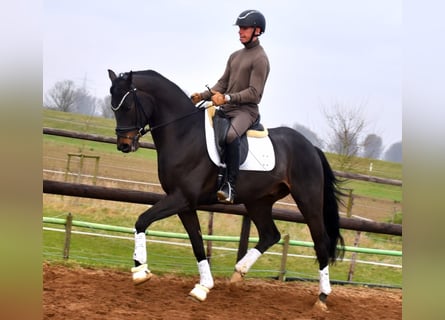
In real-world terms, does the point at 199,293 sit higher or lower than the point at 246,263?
lower

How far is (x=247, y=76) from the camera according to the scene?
516 centimetres

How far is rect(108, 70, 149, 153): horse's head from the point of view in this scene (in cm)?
461

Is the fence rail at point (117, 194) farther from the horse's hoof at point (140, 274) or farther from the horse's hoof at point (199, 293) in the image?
the horse's hoof at point (140, 274)

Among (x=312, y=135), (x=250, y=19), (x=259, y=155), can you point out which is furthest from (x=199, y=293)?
(x=312, y=135)

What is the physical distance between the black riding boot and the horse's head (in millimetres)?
932

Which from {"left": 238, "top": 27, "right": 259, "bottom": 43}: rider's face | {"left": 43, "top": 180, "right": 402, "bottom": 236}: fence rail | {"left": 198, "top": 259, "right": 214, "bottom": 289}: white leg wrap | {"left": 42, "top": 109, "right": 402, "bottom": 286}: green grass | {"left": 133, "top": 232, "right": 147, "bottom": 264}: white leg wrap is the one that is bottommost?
{"left": 42, "top": 109, "right": 402, "bottom": 286}: green grass

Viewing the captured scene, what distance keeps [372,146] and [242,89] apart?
1259 centimetres

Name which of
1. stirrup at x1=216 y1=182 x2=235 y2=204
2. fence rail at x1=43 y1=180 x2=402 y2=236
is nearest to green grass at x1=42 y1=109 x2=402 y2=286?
fence rail at x1=43 y1=180 x2=402 y2=236

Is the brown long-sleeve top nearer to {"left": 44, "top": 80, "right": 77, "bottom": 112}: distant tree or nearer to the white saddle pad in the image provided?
the white saddle pad

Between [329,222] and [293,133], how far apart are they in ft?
3.77

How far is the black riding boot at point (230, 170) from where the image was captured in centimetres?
491

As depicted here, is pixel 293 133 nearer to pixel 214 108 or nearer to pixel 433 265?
pixel 214 108

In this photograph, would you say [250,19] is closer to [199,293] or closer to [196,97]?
[196,97]

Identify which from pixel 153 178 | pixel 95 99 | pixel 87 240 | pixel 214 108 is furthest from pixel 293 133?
pixel 95 99
